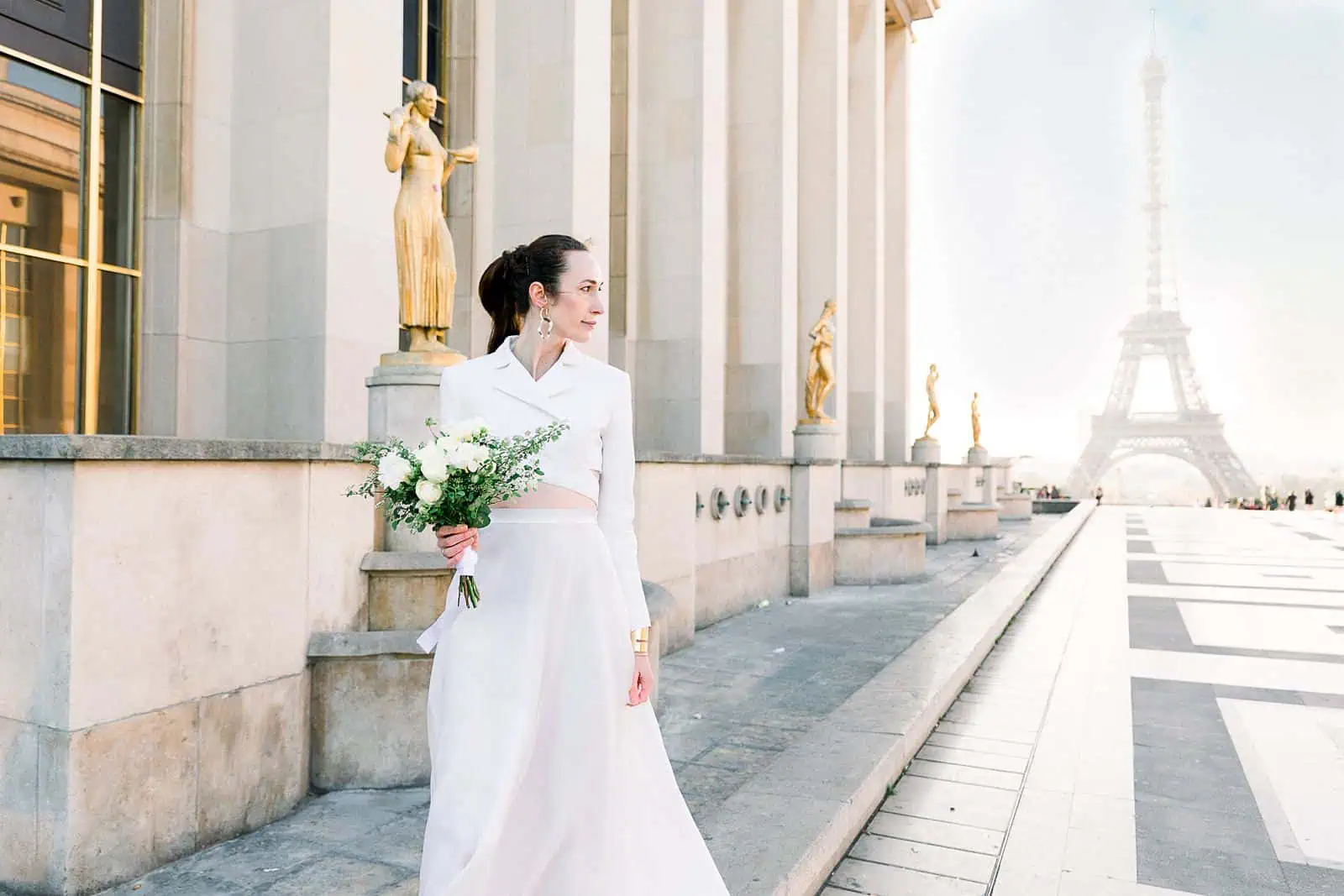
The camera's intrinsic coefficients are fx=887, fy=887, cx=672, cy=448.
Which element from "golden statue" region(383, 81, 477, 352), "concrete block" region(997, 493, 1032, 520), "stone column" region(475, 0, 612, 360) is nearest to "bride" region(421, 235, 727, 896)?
"golden statue" region(383, 81, 477, 352)

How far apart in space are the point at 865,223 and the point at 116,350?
778 inches

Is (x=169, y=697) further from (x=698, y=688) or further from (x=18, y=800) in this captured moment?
(x=698, y=688)

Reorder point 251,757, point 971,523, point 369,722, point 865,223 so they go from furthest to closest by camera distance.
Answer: point 865,223 < point 971,523 < point 369,722 < point 251,757

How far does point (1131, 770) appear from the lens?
17.9 feet

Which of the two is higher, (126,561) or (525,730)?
(126,561)

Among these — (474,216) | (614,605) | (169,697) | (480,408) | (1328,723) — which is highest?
(474,216)

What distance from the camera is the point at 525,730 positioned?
2.57 m

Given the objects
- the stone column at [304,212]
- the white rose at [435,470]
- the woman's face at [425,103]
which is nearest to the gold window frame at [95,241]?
the stone column at [304,212]

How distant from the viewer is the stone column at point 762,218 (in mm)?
16562

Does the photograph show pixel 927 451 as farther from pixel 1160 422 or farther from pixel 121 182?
pixel 1160 422

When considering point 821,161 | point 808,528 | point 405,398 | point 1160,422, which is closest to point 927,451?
point 821,161

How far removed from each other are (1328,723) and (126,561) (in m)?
7.85

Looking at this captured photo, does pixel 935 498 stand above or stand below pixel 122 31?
below

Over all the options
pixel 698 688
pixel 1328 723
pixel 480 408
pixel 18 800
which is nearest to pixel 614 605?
pixel 480 408
